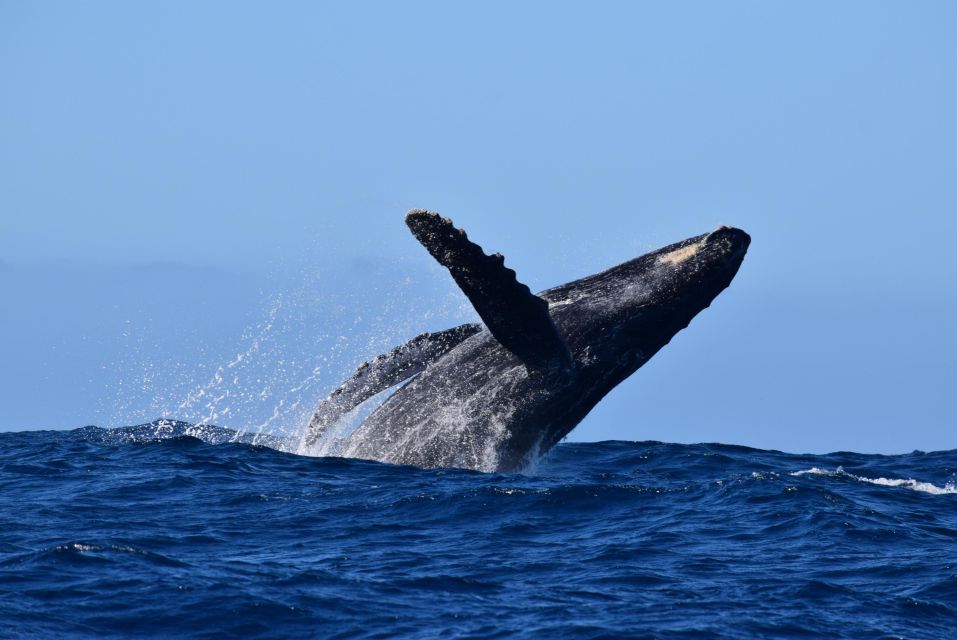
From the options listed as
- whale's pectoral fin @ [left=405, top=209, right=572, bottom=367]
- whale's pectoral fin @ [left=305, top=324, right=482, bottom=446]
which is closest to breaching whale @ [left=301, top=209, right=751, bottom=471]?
whale's pectoral fin @ [left=305, top=324, right=482, bottom=446]

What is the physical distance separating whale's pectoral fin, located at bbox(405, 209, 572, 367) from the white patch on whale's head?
225 cm

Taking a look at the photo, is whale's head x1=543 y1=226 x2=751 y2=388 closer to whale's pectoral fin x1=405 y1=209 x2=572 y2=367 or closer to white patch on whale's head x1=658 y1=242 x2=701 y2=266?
white patch on whale's head x1=658 y1=242 x2=701 y2=266

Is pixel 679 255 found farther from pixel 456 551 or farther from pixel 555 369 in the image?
pixel 456 551

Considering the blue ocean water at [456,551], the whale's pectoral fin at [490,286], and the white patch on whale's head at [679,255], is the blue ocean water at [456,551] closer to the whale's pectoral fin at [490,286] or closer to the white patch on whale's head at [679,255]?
the whale's pectoral fin at [490,286]

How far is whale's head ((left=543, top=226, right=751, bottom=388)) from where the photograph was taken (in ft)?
52.8

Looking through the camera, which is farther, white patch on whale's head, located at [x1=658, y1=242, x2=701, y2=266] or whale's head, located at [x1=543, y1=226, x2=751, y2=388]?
white patch on whale's head, located at [x1=658, y1=242, x2=701, y2=266]

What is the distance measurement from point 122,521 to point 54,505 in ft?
4.82

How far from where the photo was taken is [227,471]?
1692cm

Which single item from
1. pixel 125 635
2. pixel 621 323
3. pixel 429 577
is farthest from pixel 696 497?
pixel 125 635

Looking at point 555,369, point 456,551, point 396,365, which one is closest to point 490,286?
point 555,369

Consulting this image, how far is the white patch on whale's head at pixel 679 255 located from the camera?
16272 millimetres

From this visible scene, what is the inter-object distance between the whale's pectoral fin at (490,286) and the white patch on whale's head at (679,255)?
225cm

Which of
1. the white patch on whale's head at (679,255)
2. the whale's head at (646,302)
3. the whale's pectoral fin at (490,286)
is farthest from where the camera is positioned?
the white patch on whale's head at (679,255)

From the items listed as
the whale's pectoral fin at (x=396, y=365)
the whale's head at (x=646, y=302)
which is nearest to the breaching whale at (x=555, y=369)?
the whale's head at (x=646, y=302)
